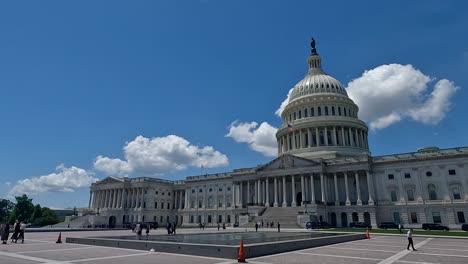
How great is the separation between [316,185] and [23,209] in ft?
357

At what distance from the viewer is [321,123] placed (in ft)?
283

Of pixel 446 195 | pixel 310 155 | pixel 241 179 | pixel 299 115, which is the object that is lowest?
pixel 446 195

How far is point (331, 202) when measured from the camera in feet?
241

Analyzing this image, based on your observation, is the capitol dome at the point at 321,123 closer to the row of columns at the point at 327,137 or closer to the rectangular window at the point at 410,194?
the row of columns at the point at 327,137

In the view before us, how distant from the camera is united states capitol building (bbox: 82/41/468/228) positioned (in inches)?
2505

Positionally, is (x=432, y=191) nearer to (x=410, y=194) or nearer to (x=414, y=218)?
(x=410, y=194)

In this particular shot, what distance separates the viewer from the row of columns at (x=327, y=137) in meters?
86.4

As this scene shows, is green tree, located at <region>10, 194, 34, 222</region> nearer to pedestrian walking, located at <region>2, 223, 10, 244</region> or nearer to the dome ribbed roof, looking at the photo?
pedestrian walking, located at <region>2, 223, 10, 244</region>

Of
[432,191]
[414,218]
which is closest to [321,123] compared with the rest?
[432,191]

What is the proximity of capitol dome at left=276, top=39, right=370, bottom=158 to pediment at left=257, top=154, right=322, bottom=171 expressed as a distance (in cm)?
835

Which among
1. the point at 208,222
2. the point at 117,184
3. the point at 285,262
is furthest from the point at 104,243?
the point at 117,184

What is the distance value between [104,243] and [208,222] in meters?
72.2

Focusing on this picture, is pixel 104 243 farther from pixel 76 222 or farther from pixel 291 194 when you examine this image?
pixel 76 222

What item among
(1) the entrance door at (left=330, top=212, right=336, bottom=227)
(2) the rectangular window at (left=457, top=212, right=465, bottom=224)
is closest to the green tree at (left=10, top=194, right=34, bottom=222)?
(1) the entrance door at (left=330, top=212, right=336, bottom=227)
